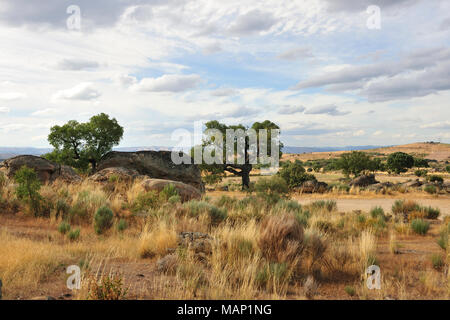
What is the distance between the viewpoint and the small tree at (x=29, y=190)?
12.6m

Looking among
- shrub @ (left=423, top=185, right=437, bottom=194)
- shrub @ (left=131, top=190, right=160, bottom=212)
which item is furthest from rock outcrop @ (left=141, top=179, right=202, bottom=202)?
shrub @ (left=423, top=185, right=437, bottom=194)

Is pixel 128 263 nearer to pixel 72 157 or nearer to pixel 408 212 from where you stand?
pixel 408 212

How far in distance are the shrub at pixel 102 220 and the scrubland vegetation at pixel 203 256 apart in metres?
0.04

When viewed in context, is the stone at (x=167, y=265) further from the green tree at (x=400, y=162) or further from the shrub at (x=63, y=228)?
the green tree at (x=400, y=162)

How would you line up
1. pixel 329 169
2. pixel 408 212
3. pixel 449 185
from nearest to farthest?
pixel 408 212 < pixel 449 185 < pixel 329 169

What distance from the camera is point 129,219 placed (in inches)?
500

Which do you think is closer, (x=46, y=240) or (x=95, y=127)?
(x=46, y=240)

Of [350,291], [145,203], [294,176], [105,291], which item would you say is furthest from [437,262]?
[294,176]

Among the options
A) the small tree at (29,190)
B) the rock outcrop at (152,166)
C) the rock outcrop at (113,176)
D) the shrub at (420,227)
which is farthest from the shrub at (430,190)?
the small tree at (29,190)

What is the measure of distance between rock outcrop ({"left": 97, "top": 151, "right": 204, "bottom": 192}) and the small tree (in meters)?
8.58

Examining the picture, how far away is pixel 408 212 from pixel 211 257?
511 inches

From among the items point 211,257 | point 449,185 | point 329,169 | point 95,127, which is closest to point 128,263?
point 211,257
